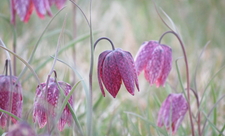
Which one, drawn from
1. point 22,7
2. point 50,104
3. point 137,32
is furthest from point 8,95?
point 137,32

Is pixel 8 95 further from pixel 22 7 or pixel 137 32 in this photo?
pixel 137 32

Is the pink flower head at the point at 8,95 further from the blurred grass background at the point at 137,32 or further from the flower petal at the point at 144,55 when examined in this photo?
the blurred grass background at the point at 137,32

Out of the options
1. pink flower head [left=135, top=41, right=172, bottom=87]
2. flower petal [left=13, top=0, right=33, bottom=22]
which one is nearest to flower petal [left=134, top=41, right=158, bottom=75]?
pink flower head [left=135, top=41, right=172, bottom=87]

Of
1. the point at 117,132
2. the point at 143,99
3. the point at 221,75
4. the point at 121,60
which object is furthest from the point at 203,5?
the point at 121,60

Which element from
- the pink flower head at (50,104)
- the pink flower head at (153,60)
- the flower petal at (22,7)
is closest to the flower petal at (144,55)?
the pink flower head at (153,60)

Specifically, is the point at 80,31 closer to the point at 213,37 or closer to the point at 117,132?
the point at 213,37
